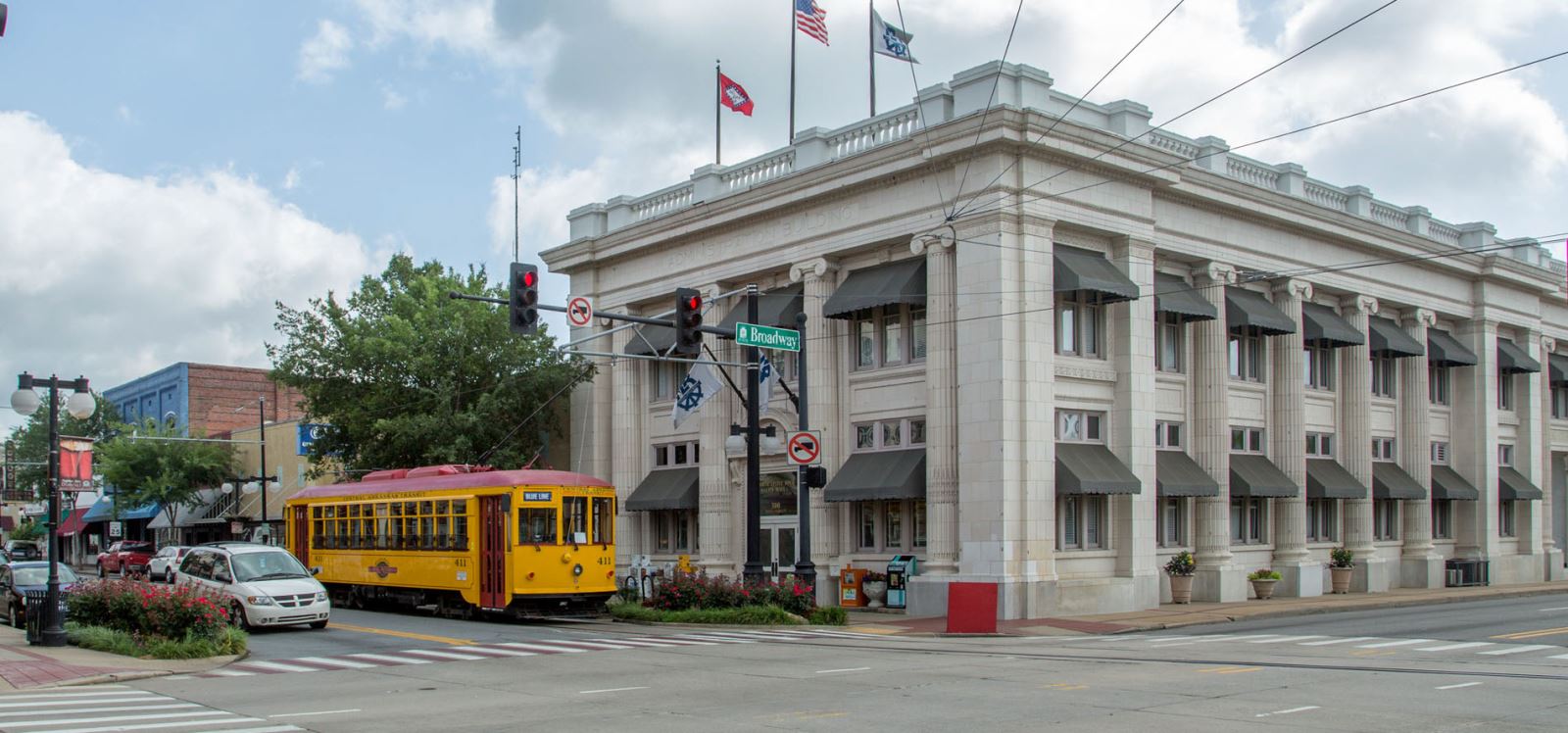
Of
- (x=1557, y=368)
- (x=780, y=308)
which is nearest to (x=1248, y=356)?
(x=780, y=308)

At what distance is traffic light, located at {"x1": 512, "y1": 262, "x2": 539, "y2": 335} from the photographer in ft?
72.7

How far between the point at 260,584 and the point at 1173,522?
21.7 metres

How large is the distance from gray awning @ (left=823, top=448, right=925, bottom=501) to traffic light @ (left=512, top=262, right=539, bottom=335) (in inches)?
456

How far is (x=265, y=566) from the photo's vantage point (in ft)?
88.0

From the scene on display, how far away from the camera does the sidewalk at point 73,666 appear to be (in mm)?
17266

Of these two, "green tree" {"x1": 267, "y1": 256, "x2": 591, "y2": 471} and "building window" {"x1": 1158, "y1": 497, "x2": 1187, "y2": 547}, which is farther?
"green tree" {"x1": 267, "y1": 256, "x2": 591, "y2": 471}

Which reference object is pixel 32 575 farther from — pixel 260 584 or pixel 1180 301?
pixel 1180 301

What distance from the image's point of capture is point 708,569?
3753 centimetres

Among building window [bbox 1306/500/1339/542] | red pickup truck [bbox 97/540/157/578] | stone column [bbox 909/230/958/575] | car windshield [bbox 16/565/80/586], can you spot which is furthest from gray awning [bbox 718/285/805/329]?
red pickup truck [bbox 97/540/157/578]

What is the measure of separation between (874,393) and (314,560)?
1541 cm

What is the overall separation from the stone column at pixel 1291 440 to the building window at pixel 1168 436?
3.88 metres

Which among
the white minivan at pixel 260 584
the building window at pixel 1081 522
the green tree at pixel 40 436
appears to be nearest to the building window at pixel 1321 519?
the building window at pixel 1081 522

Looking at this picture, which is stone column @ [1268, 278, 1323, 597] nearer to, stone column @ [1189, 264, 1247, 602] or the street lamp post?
stone column @ [1189, 264, 1247, 602]

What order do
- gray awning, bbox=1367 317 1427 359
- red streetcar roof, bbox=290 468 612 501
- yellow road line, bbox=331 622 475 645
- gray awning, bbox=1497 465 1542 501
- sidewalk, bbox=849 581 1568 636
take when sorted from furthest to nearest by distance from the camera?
gray awning, bbox=1497 465 1542 501, gray awning, bbox=1367 317 1427 359, red streetcar roof, bbox=290 468 612 501, sidewalk, bbox=849 581 1568 636, yellow road line, bbox=331 622 475 645
